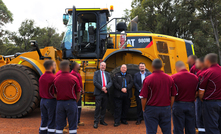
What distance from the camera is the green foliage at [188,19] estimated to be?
19469mm

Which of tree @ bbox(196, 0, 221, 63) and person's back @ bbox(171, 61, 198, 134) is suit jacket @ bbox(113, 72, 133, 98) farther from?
tree @ bbox(196, 0, 221, 63)

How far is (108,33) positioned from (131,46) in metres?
0.86

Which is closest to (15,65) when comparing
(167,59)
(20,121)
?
(20,121)

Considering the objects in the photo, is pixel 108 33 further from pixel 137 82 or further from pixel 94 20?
pixel 137 82

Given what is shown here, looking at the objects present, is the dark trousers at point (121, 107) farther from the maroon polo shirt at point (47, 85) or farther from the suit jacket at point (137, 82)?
the maroon polo shirt at point (47, 85)

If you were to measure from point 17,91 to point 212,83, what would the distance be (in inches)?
217

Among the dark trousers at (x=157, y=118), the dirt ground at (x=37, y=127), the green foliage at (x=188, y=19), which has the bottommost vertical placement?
the dirt ground at (x=37, y=127)

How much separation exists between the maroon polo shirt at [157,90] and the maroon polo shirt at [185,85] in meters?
0.33

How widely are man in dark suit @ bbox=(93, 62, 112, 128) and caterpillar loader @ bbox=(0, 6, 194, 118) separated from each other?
36cm

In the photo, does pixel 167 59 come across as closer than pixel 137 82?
No

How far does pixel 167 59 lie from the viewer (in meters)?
6.51

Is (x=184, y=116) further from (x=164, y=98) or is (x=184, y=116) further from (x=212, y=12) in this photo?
(x=212, y=12)

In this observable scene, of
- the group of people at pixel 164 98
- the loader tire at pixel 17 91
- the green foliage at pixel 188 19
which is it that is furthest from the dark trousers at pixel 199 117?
the green foliage at pixel 188 19

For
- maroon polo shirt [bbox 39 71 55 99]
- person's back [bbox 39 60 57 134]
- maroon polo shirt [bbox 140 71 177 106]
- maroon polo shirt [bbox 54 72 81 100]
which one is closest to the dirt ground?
person's back [bbox 39 60 57 134]
